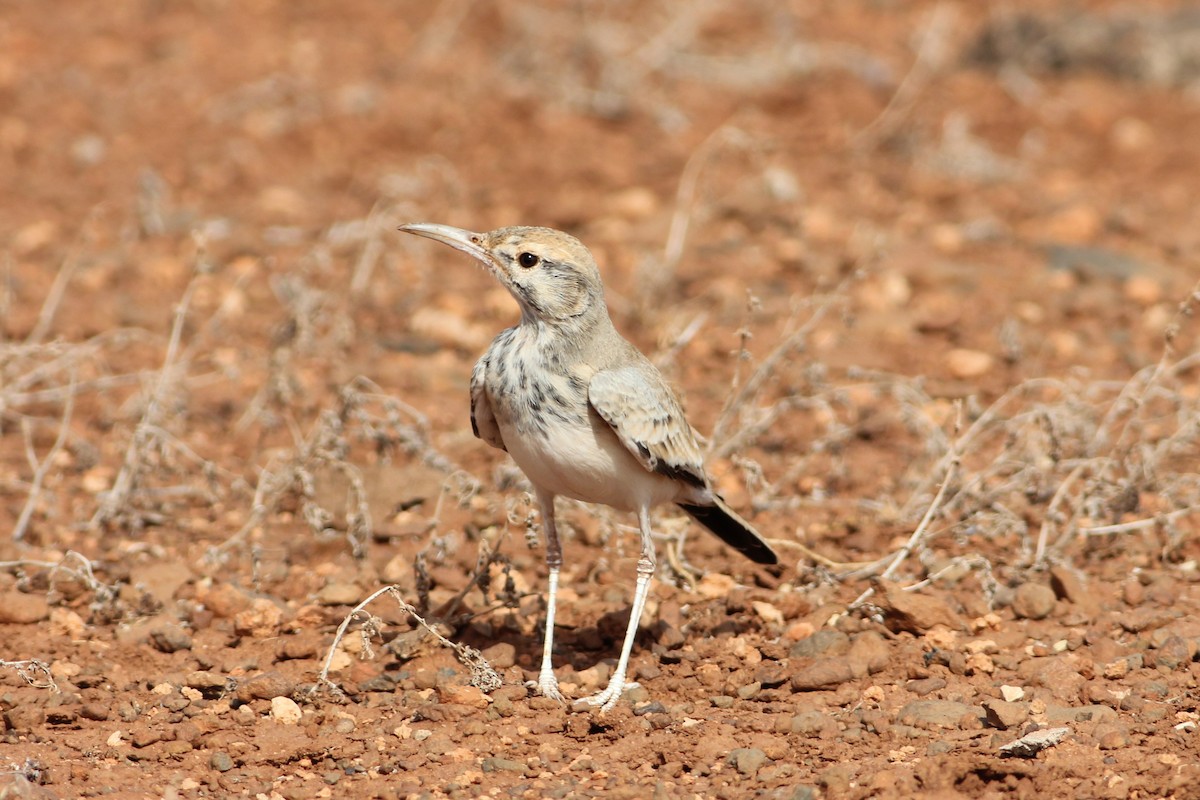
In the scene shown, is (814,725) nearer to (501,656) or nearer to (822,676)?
(822,676)

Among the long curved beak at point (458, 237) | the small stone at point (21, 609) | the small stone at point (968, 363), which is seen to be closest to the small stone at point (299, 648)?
the small stone at point (21, 609)

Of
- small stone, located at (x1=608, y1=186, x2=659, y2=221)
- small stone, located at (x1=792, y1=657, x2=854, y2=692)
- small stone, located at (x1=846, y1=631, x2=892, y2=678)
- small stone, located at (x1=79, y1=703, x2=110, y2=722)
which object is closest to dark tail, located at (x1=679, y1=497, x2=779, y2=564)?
small stone, located at (x1=846, y1=631, x2=892, y2=678)

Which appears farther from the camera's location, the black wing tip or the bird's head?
the black wing tip

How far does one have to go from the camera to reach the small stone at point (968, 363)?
28.5ft

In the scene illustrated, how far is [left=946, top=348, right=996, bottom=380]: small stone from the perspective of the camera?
8680 millimetres

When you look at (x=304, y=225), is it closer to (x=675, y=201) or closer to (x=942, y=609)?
(x=675, y=201)

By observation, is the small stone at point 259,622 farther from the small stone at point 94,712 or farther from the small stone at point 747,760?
the small stone at point 747,760

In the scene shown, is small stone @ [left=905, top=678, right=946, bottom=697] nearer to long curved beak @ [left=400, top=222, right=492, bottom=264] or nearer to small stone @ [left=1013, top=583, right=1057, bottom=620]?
small stone @ [left=1013, top=583, right=1057, bottom=620]

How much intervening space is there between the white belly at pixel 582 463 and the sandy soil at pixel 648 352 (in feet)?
1.91

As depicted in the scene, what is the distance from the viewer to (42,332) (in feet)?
27.8

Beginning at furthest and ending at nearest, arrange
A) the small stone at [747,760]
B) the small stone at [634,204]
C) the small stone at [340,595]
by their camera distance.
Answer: the small stone at [634,204] → the small stone at [340,595] → the small stone at [747,760]

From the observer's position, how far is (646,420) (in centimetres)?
541

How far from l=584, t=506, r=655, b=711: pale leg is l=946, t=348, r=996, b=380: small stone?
3.60 metres

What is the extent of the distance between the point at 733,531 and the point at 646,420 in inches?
36.9
